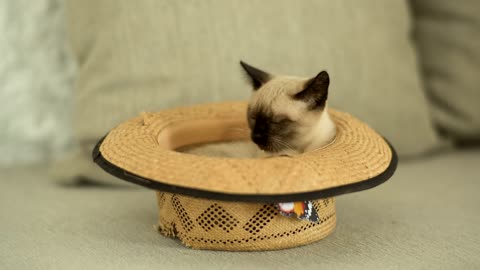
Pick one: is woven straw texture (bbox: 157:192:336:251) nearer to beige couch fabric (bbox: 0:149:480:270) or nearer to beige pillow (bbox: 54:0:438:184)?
beige couch fabric (bbox: 0:149:480:270)

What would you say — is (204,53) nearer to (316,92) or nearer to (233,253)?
(316,92)

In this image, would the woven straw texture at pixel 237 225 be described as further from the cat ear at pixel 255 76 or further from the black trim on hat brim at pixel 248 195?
the cat ear at pixel 255 76

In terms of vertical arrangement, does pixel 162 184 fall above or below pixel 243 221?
above

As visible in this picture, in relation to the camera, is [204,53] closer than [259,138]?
No

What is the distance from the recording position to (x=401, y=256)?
1.27 m

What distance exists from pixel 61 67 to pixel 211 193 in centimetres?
96

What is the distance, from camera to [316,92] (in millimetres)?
1412

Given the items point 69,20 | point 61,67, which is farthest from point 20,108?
point 69,20

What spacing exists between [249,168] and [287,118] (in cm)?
32

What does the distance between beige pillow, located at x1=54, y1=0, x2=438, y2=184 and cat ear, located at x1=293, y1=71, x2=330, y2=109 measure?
0.32 meters

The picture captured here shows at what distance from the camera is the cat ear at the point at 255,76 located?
1521mm

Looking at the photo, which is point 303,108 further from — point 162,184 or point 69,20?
point 69,20

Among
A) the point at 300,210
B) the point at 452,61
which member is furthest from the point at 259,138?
the point at 452,61

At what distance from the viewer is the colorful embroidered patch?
4.00 feet
